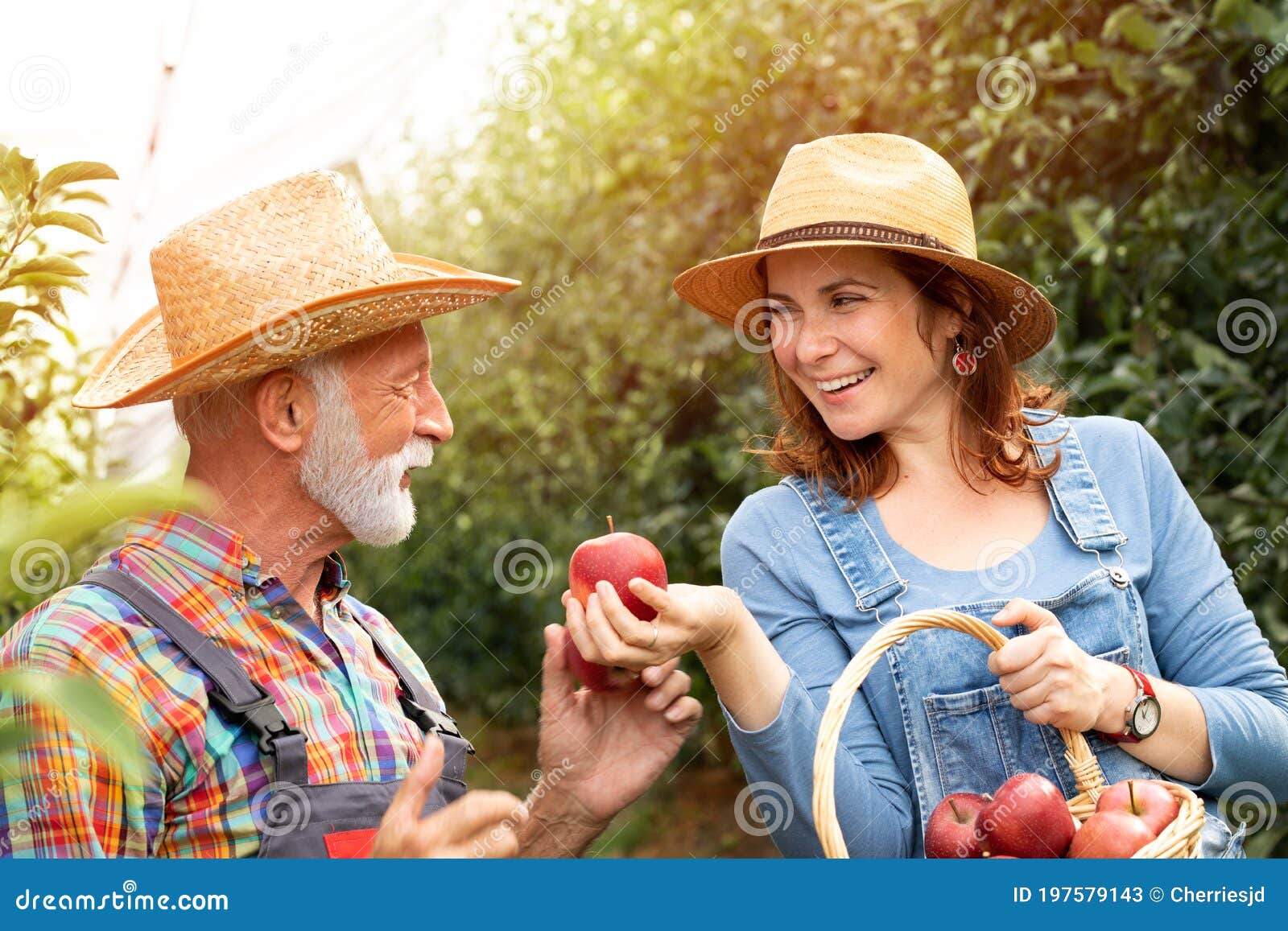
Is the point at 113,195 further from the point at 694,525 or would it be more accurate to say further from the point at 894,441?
the point at 694,525

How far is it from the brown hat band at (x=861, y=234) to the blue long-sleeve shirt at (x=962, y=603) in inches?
18.4

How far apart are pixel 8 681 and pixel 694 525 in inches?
198

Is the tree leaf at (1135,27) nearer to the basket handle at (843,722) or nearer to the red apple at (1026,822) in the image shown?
the basket handle at (843,722)

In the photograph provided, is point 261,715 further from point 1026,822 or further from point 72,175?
point 1026,822

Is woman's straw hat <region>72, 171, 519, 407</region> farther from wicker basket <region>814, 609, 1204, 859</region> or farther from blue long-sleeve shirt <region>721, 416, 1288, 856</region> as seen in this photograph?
wicker basket <region>814, 609, 1204, 859</region>

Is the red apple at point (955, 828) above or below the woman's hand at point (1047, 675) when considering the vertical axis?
below

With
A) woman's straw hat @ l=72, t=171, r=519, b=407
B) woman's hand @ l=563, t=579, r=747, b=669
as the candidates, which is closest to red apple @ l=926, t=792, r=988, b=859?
woman's hand @ l=563, t=579, r=747, b=669

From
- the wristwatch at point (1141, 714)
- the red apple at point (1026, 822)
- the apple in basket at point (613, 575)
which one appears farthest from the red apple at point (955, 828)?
the apple in basket at point (613, 575)

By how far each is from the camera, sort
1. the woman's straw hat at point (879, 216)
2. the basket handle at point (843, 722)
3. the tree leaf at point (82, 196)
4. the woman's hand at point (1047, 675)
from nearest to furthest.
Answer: the tree leaf at point (82, 196) < the basket handle at point (843, 722) < the woman's hand at point (1047, 675) < the woman's straw hat at point (879, 216)

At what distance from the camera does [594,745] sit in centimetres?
230

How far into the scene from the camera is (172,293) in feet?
7.23

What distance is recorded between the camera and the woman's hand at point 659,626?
1873 millimetres

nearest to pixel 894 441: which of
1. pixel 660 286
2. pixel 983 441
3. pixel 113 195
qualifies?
pixel 983 441

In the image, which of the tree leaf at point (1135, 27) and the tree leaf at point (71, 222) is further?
the tree leaf at point (1135, 27)
